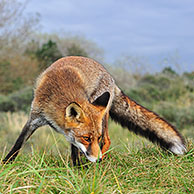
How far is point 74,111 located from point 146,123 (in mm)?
1714

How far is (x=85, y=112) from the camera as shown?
4.41 m

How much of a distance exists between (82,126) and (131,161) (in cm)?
94

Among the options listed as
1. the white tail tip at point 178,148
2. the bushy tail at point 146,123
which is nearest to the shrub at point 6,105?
the bushy tail at point 146,123

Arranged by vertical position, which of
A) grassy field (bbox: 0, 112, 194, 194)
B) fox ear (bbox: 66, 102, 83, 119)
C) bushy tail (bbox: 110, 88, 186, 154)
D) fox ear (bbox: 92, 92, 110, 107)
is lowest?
grassy field (bbox: 0, 112, 194, 194)

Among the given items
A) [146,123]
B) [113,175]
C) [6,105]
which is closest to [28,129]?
[113,175]

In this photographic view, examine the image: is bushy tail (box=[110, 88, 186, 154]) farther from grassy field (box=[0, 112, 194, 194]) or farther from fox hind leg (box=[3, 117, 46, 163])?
fox hind leg (box=[3, 117, 46, 163])

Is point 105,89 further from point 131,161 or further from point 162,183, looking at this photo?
point 162,183

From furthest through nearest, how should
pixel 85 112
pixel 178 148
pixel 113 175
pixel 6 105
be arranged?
1. pixel 6 105
2. pixel 178 148
3. pixel 85 112
4. pixel 113 175

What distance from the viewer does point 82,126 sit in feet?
14.2

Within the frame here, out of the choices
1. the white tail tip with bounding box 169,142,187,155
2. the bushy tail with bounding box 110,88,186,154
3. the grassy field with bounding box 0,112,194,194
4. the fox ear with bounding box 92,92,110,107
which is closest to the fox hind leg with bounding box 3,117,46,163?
the grassy field with bounding box 0,112,194,194

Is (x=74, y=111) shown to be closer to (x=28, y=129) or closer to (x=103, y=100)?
(x=103, y=100)

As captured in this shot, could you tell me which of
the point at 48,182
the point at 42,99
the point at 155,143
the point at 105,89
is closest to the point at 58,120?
the point at 42,99

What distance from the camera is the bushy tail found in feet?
16.7

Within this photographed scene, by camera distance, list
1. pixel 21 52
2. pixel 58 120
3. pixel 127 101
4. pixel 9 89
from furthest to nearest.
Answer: pixel 21 52
pixel 9 89
pixel 127 101
pixel 58 120
